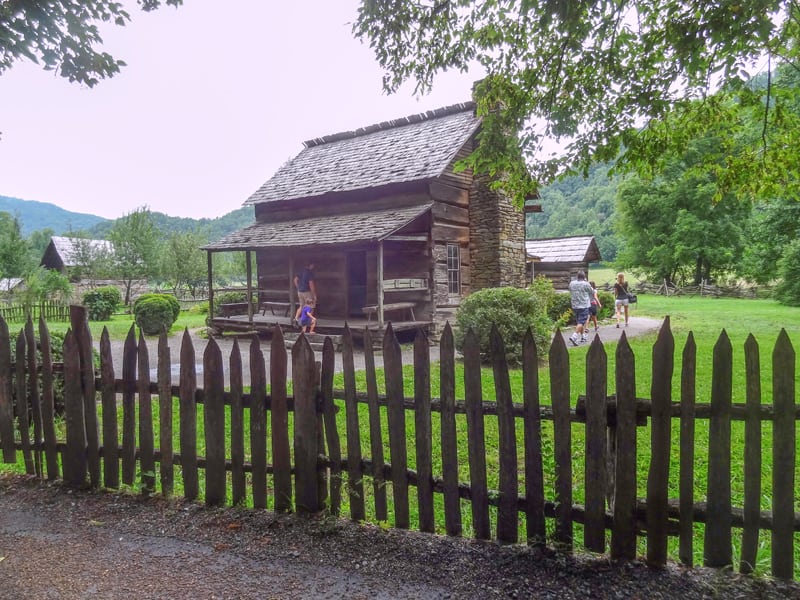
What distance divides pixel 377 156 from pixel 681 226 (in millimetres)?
32062

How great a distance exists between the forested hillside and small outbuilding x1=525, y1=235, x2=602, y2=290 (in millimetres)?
44814

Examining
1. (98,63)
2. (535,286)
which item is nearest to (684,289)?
(535,286)

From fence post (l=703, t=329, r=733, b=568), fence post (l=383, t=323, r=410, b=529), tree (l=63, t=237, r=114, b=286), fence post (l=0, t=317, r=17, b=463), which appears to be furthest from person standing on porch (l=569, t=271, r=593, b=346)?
tree (l=63, t=237, r=114, b=286)

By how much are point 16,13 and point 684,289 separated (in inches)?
1731

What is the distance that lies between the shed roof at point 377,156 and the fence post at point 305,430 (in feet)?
37.5

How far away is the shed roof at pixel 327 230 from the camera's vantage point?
13.3 m

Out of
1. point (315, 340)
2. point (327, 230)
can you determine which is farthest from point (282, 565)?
point (327, 230)

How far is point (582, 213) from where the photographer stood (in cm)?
8662

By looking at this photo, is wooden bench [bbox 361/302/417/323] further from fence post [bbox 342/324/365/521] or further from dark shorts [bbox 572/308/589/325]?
fence post [bbox 342/324/365/521]

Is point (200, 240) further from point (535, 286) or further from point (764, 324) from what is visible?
point (764, 324)

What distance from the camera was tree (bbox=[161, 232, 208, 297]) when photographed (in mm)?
43125

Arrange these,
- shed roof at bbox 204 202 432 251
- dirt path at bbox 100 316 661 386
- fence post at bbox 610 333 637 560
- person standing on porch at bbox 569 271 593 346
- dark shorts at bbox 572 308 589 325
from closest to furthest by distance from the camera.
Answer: fence post at bbox 610 333 637 560 < dirt path at bbox 100 316 661 386 < person standing on porch at bbox 569 271 593 346 < shed roof at bbox 204 202 432 251 < dark shorts at bbox 572 308 589 325

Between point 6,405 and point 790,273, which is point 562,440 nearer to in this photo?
point 6,405

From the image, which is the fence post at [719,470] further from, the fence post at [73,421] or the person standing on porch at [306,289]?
the person standing on porch at [306,289]
